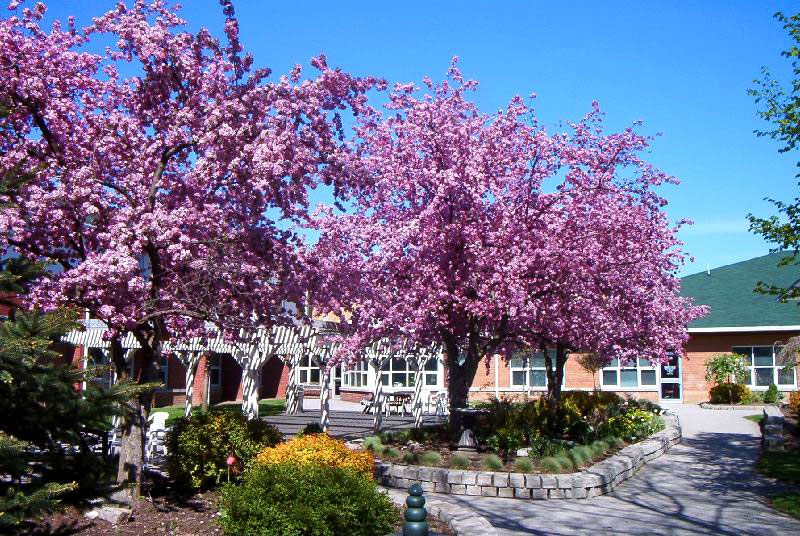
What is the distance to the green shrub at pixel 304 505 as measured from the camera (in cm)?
682

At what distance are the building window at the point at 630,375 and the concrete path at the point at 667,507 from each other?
18.1 meters

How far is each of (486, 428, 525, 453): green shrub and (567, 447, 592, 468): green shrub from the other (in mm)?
1211

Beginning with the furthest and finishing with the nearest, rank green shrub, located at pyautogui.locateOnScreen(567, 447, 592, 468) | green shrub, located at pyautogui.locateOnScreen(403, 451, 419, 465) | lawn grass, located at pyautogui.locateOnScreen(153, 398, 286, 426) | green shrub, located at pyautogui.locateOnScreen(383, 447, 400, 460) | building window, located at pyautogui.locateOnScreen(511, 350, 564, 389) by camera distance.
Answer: building window, located at pyautogui.locateOnScreen(511, 350, 564, 389) < lawn grass, located at pyautogui.locateOnScreen(153, 398, 286, 426) < green shrub, located at pyautogui.locateOnScreen(383, 447, 400, 460) < green shrub, located at pyautogui.locateOnScreen(403, 451, 419, 465) < green shrub, located at pyautogui.locateOnScreen(567, 447, 592, 468)

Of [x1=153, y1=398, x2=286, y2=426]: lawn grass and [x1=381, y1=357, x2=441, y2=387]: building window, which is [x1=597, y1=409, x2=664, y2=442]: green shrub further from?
[x1=381, y1=357, x2=441, y2=387]: building window

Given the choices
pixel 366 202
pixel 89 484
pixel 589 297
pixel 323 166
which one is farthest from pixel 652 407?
pixel 89 484

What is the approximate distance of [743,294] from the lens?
3409 centimetres

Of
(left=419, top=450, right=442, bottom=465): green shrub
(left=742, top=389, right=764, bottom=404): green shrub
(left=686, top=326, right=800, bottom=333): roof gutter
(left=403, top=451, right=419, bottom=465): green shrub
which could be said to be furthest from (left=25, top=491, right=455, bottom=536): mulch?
(left=686, top=326, right=800, bottom=333): roof gutter

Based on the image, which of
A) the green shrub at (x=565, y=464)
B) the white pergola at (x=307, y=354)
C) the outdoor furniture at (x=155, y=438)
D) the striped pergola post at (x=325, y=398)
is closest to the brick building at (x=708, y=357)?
the white pergola at (x=307, y=354)

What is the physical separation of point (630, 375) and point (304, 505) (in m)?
29.1

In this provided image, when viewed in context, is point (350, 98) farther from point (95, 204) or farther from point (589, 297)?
point (589, 297)

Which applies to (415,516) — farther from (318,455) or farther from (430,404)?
(430,404)

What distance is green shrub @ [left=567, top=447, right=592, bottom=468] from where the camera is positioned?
40.7ft

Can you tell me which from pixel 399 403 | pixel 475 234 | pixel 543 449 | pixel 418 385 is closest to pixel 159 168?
pixel 475 234

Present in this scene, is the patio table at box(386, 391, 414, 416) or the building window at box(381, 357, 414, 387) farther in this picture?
the building window at box(381, 357, 414, 387)
